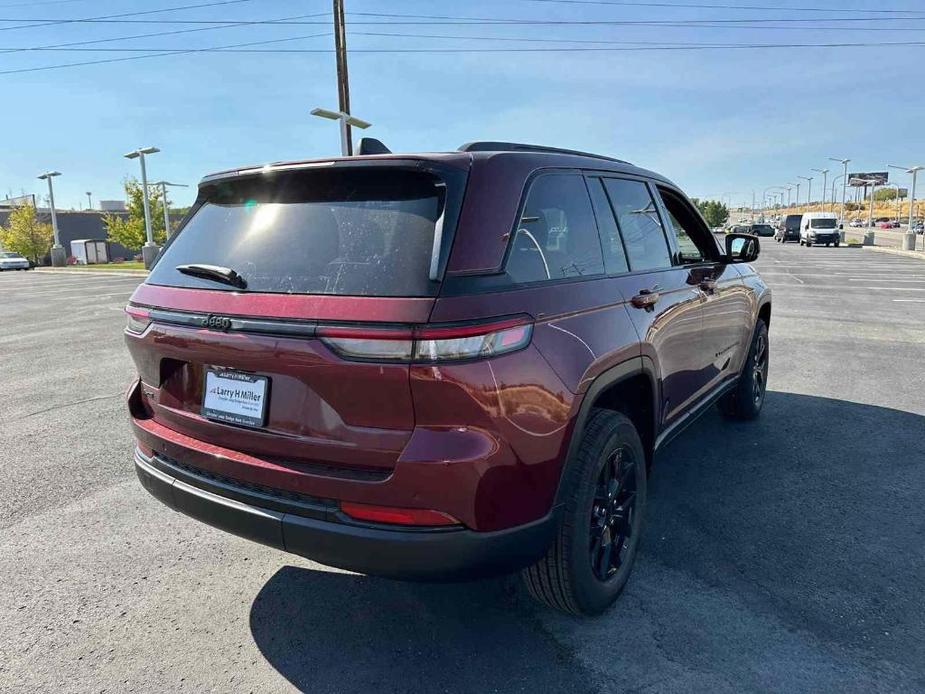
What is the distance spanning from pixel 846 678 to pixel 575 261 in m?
1.76

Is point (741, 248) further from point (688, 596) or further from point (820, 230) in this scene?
point (820, 230)

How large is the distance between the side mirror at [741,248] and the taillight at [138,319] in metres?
3.45

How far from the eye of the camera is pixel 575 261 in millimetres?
2652

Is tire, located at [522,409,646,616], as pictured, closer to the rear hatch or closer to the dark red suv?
the dark red suv

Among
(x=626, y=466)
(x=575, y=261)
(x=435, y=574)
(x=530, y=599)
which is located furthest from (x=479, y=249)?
(x=530, y=599)

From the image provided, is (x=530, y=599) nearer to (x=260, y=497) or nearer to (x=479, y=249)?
(x=260, y=497)

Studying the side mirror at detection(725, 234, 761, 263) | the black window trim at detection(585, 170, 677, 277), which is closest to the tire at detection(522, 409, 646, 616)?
the black window trim at detection(585, 170, 677, 277)

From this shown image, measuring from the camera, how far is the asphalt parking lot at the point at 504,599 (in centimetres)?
236

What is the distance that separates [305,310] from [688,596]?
1990 mm

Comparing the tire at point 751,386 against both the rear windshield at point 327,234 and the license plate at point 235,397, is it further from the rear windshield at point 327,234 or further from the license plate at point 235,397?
the license plate at point 235,397

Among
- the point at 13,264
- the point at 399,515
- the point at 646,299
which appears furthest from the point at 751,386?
the point at 13,264

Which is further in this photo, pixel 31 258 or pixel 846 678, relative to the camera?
pixel 31 258

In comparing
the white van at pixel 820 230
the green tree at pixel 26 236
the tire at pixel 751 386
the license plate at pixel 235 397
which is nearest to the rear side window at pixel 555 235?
the license plate at pixel 235 397

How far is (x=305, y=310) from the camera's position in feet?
6.93
